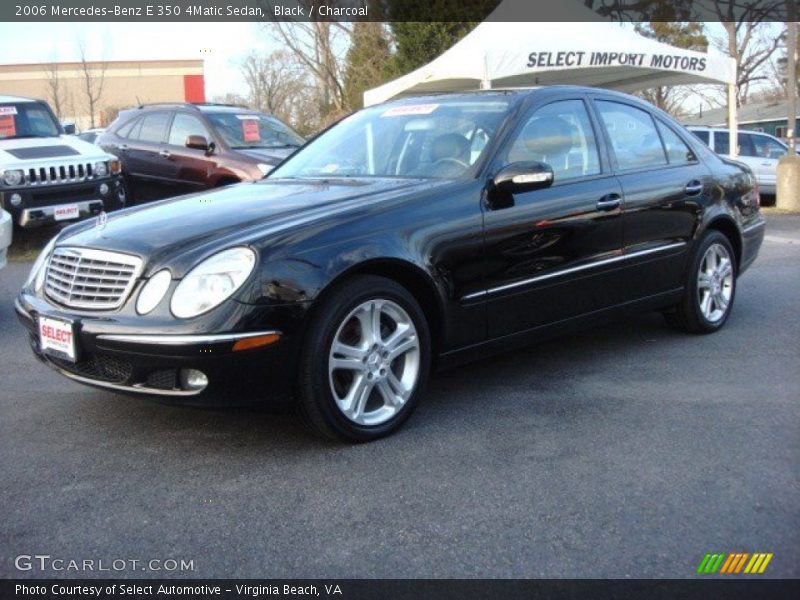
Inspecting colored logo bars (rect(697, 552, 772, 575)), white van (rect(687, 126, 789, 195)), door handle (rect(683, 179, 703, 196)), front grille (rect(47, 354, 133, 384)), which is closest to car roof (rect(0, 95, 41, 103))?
front grille (rect(47, 354, 133, 384))

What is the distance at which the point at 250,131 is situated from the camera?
1064 centimetres

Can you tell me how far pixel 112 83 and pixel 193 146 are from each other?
50439 mm

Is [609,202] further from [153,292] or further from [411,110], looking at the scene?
[153,292]

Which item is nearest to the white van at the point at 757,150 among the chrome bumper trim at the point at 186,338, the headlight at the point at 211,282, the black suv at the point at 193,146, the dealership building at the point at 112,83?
the black suv at the point at 193,146

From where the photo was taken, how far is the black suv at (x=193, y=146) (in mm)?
10055

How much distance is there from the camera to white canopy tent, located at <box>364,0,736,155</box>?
11875mm

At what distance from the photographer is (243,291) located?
3.24 m

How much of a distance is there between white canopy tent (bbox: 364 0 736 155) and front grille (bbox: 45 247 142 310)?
319 inches

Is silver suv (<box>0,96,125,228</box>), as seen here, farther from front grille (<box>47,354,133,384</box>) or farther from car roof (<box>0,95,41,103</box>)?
front grille (<box>47,354,133,384</box>)

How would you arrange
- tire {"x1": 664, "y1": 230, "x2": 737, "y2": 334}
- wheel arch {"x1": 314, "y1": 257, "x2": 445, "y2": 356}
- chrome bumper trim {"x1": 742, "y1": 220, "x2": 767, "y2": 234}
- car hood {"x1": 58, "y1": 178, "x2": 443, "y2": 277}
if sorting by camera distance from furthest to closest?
chrome bumper trim {"x1": 742, "y1": 220, "x2": 767, "y2": 234} → tire {"x1": 664, "y1": 230, "x2": 737, "y2": 334} → wheel arch {"x1": 314, "y1": 257, "x2": 445, "y2": 356} → car hood {"x1": 58, "y1": 178, "x2": 443, "y2": 277}

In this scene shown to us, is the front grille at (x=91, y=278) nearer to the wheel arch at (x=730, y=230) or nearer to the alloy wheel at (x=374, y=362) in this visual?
the alloy wheel at (x=374, y=362)

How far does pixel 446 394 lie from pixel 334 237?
125 centimetres

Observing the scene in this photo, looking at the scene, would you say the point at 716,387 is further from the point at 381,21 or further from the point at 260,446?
the point at 381,21

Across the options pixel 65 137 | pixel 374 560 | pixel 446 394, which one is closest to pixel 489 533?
pixel 374 560
